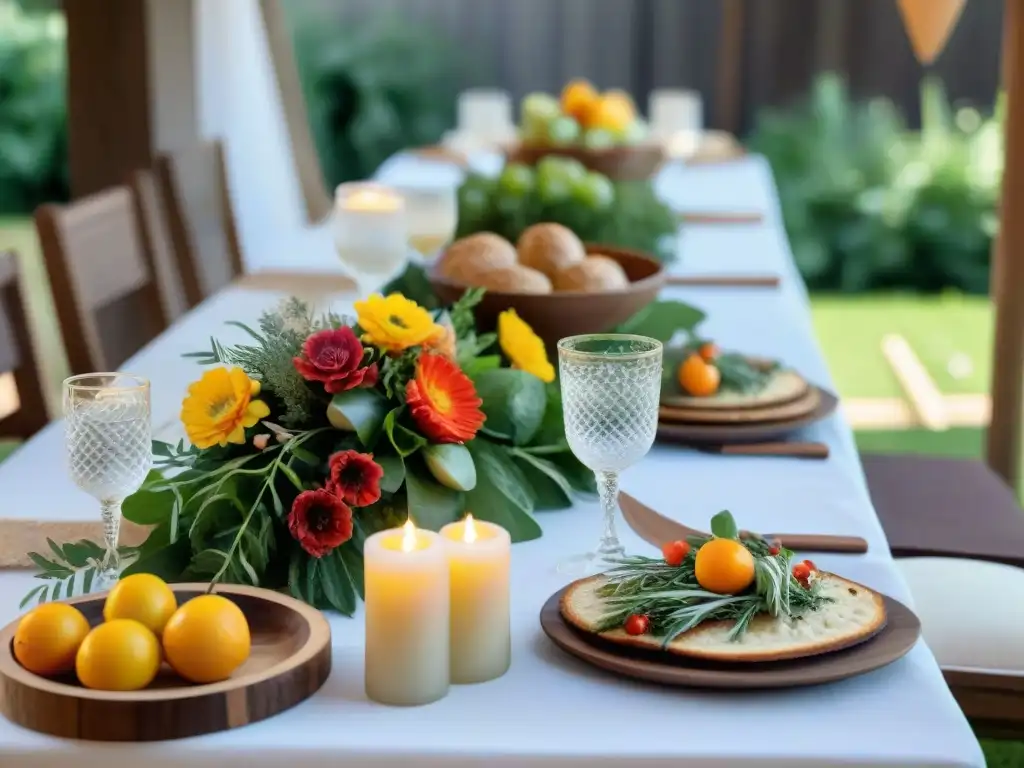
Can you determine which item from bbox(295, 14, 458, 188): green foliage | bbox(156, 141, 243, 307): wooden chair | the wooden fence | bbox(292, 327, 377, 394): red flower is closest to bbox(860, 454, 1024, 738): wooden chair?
bbox(292, 327, 377, 394): red flower

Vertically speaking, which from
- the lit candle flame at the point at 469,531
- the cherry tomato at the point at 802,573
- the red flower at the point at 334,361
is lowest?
the cherry tomato at the point at 802,573

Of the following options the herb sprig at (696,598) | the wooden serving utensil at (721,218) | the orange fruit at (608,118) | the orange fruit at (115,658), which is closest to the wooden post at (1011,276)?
the wooden serving utensil at (721,218)

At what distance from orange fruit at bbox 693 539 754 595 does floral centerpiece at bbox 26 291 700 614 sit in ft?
0.77

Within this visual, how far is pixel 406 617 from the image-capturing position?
90cm

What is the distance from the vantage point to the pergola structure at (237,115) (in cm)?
268

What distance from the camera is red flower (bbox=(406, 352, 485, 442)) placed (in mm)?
1146

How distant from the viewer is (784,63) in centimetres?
637

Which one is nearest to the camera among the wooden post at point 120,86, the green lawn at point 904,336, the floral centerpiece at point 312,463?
the floral centerpiece at point 312,463

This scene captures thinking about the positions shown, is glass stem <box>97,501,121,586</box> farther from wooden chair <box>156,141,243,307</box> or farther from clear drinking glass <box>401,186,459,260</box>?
wooden chair <box>156,141,243,307</box>

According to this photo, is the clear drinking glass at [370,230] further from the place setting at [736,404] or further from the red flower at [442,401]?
the red flower at [442,401]

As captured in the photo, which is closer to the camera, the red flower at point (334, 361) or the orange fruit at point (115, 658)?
the orange fruit at point (115, 658)

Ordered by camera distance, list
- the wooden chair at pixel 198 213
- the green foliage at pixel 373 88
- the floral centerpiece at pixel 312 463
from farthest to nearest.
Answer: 1. the green foliage at pixel 373 88
2. the wooden chair at pixel 198 213
3. the floral centerpiece at pixel 312 463

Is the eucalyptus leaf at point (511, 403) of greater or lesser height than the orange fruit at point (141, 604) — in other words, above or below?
below

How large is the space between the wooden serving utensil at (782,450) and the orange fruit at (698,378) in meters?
0.09
